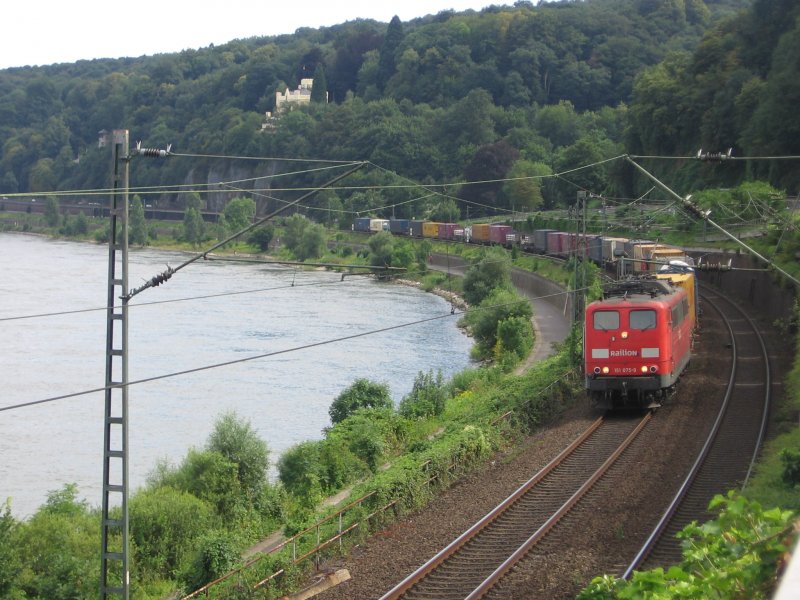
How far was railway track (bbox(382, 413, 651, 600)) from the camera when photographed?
13.3 m

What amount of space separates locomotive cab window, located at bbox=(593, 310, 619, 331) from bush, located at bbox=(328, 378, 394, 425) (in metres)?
9.53

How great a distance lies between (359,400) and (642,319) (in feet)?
36.1

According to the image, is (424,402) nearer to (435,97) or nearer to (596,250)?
(596,250)

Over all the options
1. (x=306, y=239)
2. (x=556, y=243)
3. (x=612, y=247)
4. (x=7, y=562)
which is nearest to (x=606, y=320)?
(x=7, y=562)

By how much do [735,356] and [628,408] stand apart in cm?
749

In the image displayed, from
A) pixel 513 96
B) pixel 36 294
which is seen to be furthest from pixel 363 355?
pixel 513 96

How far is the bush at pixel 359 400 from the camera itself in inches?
1216

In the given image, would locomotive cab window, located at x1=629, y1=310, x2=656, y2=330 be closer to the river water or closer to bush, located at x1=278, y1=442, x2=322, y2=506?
bush, located at x1=278, y1=442, x2=322, y2=506

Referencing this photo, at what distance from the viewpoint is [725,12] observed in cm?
16300

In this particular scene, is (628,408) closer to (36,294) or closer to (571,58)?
(36,294)

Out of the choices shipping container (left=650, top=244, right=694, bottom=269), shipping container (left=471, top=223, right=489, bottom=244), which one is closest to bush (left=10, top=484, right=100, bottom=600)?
shipping container (left=650, top=244, right=694, bottom=269)

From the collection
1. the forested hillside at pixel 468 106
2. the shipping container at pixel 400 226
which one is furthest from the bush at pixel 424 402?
the shipping container at pixel 400 226

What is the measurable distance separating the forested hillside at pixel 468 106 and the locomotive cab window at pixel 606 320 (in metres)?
38.3

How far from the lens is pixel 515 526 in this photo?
51.5 ft
